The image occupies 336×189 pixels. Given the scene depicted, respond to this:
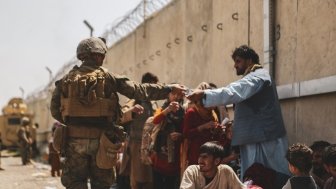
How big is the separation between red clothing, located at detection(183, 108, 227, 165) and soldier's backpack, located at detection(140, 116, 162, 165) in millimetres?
651

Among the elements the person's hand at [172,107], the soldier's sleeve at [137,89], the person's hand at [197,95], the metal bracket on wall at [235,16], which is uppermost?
the metal bracket on wall at [235,16]

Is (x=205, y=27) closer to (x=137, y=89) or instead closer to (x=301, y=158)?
(x=137, y=89)

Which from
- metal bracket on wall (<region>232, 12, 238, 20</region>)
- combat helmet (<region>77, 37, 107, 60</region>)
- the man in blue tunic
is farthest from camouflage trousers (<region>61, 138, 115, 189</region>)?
metal bracket on wall (<region>232, 12, 238, 20</region>)

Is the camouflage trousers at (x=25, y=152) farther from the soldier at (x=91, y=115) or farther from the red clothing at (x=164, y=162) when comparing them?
the soldier at (x=91, y=115)

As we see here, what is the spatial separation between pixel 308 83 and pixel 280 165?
1078 mm

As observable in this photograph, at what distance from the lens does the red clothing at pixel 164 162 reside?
5.84 meters

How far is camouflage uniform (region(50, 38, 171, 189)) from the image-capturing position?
14.8 feet

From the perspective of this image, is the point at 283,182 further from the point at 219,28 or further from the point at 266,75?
the point at 219,28

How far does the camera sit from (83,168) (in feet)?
14.9

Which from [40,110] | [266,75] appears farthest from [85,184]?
[40,110]

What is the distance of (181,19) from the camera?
396 inches

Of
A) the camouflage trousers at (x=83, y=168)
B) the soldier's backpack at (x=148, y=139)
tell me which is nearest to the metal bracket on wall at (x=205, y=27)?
the soldier's backpack at (x=148, y=139)

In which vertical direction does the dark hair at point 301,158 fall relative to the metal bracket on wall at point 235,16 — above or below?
below

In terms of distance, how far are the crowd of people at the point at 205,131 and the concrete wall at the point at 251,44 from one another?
0.67 meters
